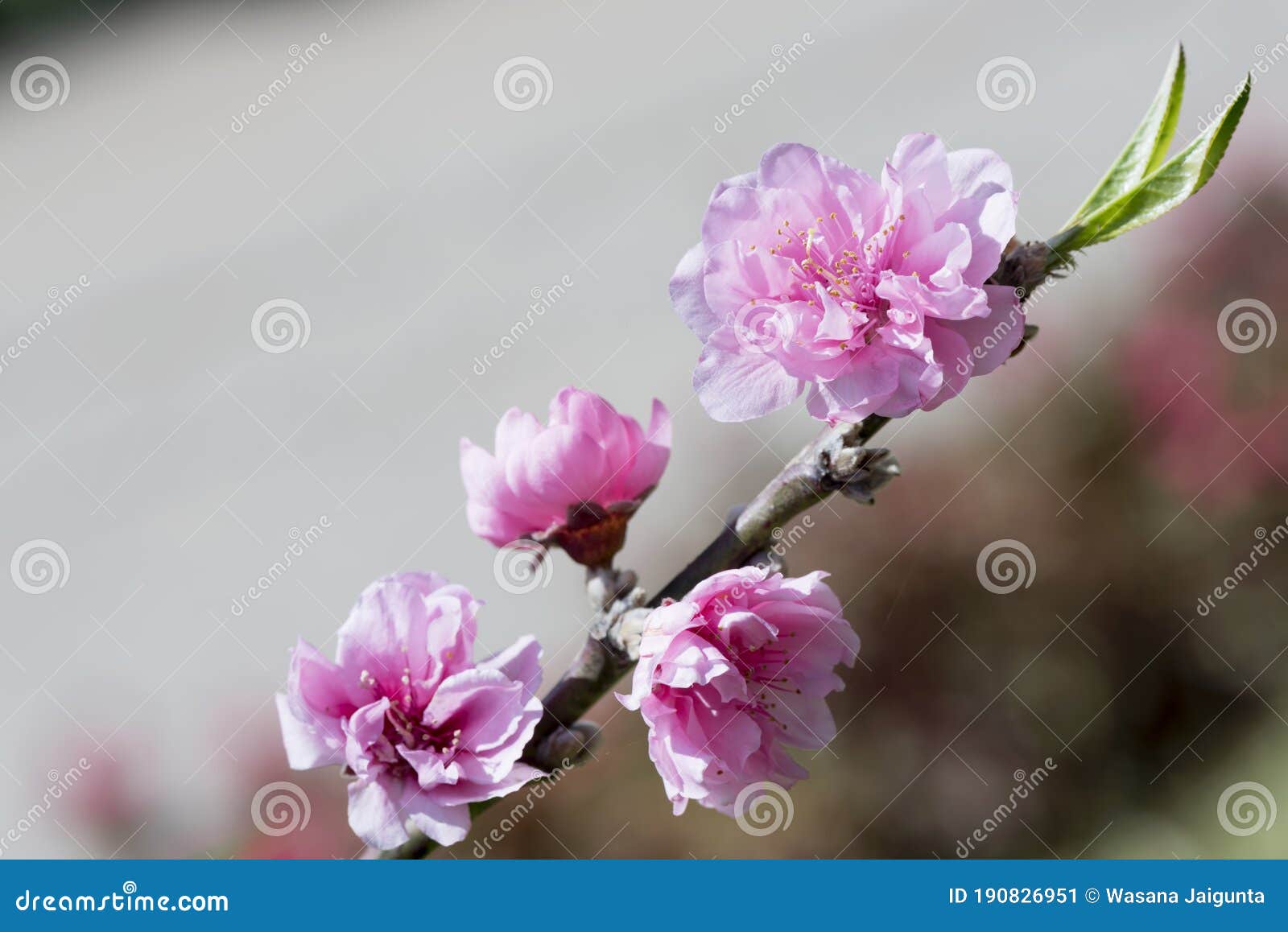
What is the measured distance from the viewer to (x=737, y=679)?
0.66 meters

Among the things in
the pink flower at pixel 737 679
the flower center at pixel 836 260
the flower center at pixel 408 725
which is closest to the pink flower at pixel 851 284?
the flower center at pixel 836 260

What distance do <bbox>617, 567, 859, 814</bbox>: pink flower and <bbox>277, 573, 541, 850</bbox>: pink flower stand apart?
0.07 metres

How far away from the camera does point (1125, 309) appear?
2.20 meters

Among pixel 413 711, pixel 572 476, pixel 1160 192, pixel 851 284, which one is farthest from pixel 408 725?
pixel 1160 192

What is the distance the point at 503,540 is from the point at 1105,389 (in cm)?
161

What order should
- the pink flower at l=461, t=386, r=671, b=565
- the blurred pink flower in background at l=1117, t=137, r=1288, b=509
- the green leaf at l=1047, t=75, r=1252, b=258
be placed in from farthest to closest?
the blurred pink flower in background at l=1117, t=137, r=1288, b=509 < the pink flower at l=461, t=386, r=671, b=565 < the green leaf at l=1047, t=75, r=1252, b=258

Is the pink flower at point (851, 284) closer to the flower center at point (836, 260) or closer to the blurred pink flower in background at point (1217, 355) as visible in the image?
the flower center at point (836, 260)

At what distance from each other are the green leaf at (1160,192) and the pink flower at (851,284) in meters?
0.04

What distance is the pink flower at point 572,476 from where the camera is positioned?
763 millimetres

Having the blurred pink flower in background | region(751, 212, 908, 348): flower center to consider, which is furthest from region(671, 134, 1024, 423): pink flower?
the blurred pink flower in background

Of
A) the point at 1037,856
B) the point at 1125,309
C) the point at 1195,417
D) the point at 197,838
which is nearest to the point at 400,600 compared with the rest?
the point at 197,838

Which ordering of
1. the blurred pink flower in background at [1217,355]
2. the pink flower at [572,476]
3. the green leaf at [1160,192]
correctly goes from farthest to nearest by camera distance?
the blurred pink flower in background at [1217,355] < the pink flower at [572,476] < the green leaf at [1160,192]

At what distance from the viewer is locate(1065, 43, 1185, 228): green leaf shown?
2.15ft

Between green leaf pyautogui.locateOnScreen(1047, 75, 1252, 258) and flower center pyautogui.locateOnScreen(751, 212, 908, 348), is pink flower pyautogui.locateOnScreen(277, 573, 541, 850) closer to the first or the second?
flower center pyautogui.locateOnScreen(751, 212, 908, 348)
